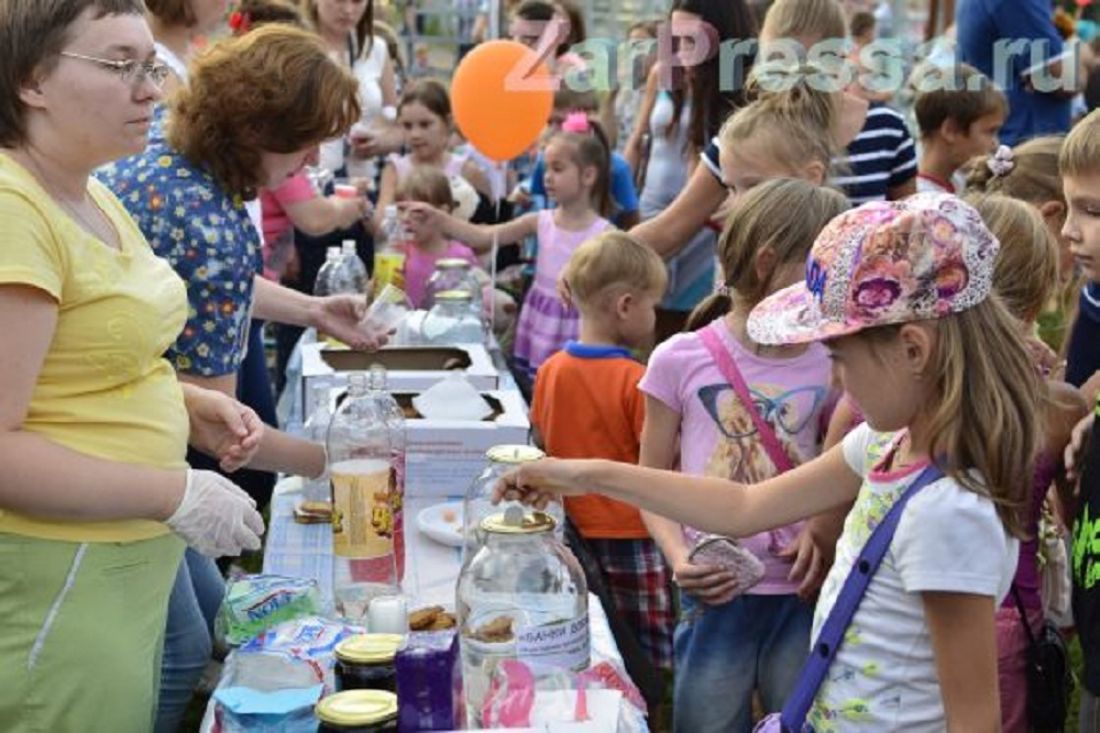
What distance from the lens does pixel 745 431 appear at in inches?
112

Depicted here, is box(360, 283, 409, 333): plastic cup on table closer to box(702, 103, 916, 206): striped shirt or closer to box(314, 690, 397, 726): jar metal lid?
box(702, 103, 916, 206): striped shirt

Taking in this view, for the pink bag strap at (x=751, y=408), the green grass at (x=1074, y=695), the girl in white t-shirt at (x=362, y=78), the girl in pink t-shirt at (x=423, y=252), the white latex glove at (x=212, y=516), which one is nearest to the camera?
the white latex glove at (x=212, y=516)

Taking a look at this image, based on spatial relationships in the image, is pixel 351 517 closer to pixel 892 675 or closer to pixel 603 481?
pixel 603 481

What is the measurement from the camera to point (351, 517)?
2.60 m

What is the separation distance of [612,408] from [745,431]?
0.88 meters

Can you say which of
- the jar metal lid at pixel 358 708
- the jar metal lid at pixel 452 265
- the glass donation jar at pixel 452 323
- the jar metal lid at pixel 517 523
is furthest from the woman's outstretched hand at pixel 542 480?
the jar metal lid at pixel 452 265

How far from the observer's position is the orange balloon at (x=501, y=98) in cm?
573

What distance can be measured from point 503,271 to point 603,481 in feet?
Answer: 14.7

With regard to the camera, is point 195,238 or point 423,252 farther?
point 423,252

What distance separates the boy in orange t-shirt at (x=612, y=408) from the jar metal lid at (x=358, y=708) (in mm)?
1813

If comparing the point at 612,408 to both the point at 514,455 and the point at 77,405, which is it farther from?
the point at 77,405

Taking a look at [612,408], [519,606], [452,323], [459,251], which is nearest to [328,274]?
[459,251]
